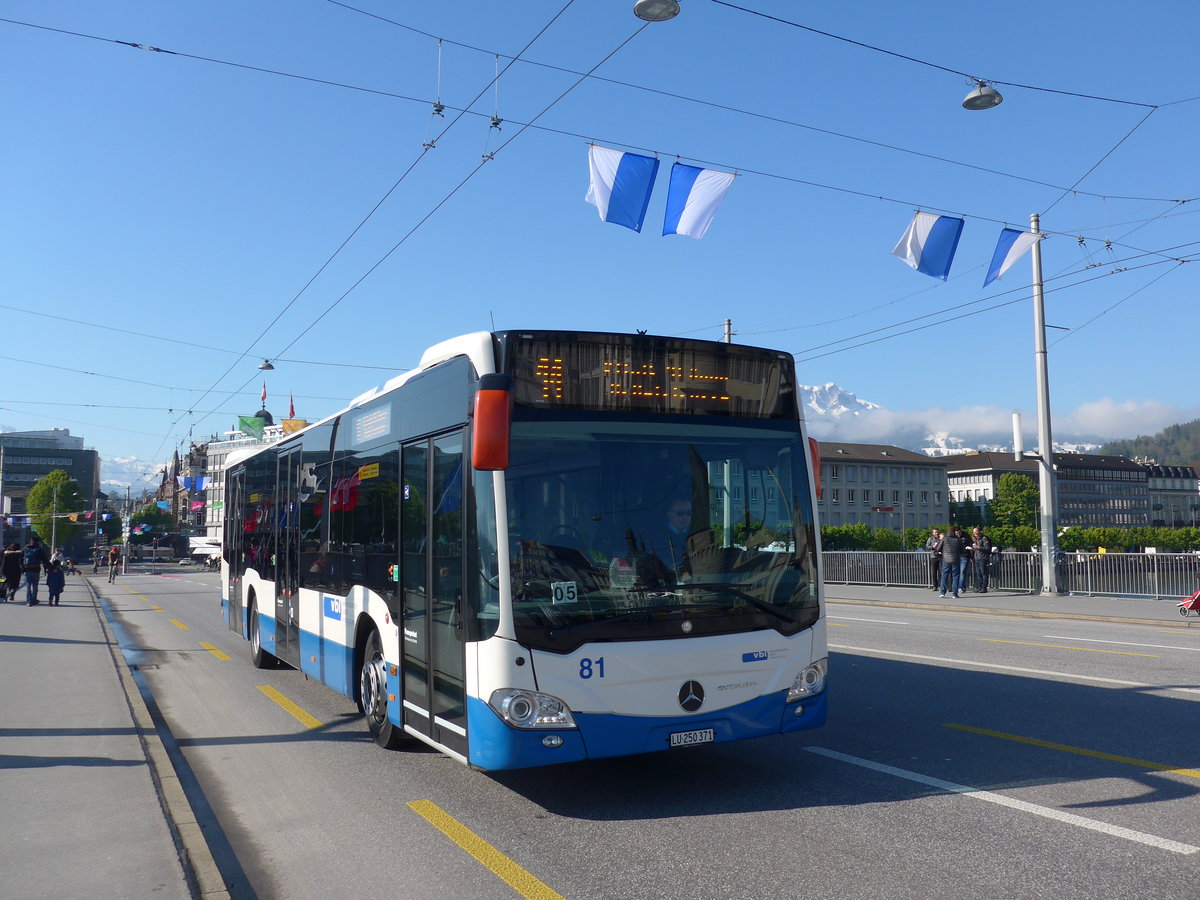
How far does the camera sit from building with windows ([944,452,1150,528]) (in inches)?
6831

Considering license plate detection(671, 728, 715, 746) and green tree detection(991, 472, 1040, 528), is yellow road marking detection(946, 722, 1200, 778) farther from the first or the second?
green tree detection(991, 472, 1040, 528)

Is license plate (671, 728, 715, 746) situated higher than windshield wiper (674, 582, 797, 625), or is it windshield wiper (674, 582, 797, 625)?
windshield wiper (674, 582, 797, 625)

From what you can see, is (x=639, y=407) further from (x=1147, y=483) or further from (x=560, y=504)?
(x=1147, y=483)

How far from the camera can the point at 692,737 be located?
6094 mm

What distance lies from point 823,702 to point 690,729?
1126mm

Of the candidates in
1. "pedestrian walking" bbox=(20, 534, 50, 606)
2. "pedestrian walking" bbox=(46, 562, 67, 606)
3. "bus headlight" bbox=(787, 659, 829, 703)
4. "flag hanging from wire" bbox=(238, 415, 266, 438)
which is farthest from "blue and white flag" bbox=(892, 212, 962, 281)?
"flag hanging from wire" bbox=(238, 415, 266, 438)

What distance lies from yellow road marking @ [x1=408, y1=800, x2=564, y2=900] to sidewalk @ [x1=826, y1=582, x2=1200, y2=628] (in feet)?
51.5

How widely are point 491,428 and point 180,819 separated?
2.97m

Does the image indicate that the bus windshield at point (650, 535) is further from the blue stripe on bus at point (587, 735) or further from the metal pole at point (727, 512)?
the blue stripe on bus at point (587, 735)

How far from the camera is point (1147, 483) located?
199m

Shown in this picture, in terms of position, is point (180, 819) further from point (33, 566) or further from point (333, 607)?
point (33, 566)

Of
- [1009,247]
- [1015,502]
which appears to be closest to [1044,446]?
[1009,247]

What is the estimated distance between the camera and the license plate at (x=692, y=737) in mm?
6047

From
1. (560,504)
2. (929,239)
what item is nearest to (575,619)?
(560,504)
